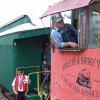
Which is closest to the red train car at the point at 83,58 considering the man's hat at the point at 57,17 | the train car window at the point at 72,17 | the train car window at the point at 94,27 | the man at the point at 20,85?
the train car window at the point at 94,27

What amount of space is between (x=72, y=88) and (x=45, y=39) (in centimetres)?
350

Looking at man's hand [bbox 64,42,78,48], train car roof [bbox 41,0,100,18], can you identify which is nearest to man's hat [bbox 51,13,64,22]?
train car roof [bbox 41,0,100,18]

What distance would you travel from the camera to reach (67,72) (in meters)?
3.26

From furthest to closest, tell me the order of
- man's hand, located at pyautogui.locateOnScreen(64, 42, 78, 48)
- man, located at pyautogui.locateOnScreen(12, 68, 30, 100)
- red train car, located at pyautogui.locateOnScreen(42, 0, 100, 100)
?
man, located at pyautogui.locateOnScreen(12, 68, 30, 100) → man's hand, located at pyautogui.locateOnScreen(64, 42, 78, 48) → red train car, located at pyautogui.locateOnScreen(42, 0, 100, 100)

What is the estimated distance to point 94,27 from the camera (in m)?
2.78

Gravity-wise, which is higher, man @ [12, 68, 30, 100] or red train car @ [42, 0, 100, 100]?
red train car @ [42, 0, 100, 100]

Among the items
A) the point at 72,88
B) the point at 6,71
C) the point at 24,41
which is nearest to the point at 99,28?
the point at 72,88

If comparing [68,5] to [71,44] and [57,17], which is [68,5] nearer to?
[57,17]

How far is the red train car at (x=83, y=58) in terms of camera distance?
268 cm

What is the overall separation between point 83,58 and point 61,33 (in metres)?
0.79

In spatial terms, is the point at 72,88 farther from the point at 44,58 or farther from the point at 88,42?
the point at 44,58

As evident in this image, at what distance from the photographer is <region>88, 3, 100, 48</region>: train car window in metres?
2.72

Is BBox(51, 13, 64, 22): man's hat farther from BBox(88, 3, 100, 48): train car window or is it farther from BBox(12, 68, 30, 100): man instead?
BBox(12, 68, 30, 100): man

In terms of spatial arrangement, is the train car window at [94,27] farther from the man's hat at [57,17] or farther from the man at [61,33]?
the man's hat at [57,17]
